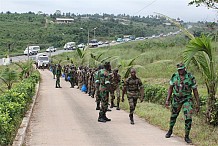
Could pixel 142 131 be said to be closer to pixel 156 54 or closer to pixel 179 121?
pixel 179 121

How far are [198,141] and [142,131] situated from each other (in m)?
1.87

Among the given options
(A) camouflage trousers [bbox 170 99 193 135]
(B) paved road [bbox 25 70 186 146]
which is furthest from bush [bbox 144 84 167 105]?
(A) camouflage trousers [bbox 170 99 193 135]

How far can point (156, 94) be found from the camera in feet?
53.3

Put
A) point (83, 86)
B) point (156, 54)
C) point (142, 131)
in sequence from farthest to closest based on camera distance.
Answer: point (156, 54) → point (83, 86) → point (142, 131)

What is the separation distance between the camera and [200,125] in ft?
33.1

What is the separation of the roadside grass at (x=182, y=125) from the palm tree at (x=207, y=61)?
0.43 m

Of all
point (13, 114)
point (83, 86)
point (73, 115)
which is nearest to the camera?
point (13, 114)

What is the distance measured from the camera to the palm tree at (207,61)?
31.1ft

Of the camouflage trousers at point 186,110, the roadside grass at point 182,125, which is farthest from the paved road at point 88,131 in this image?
the camouflage trousers at point 186,110

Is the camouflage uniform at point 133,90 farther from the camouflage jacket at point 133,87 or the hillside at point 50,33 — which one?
the hillside at point 50,33

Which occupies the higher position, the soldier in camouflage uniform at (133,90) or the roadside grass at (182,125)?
the soldier in camouflage uniform at (133,90)

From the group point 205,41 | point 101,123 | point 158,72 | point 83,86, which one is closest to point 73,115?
point 101,123

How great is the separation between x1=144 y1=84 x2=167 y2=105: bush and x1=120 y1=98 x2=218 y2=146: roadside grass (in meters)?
1.30

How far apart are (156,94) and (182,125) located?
19.5ft
